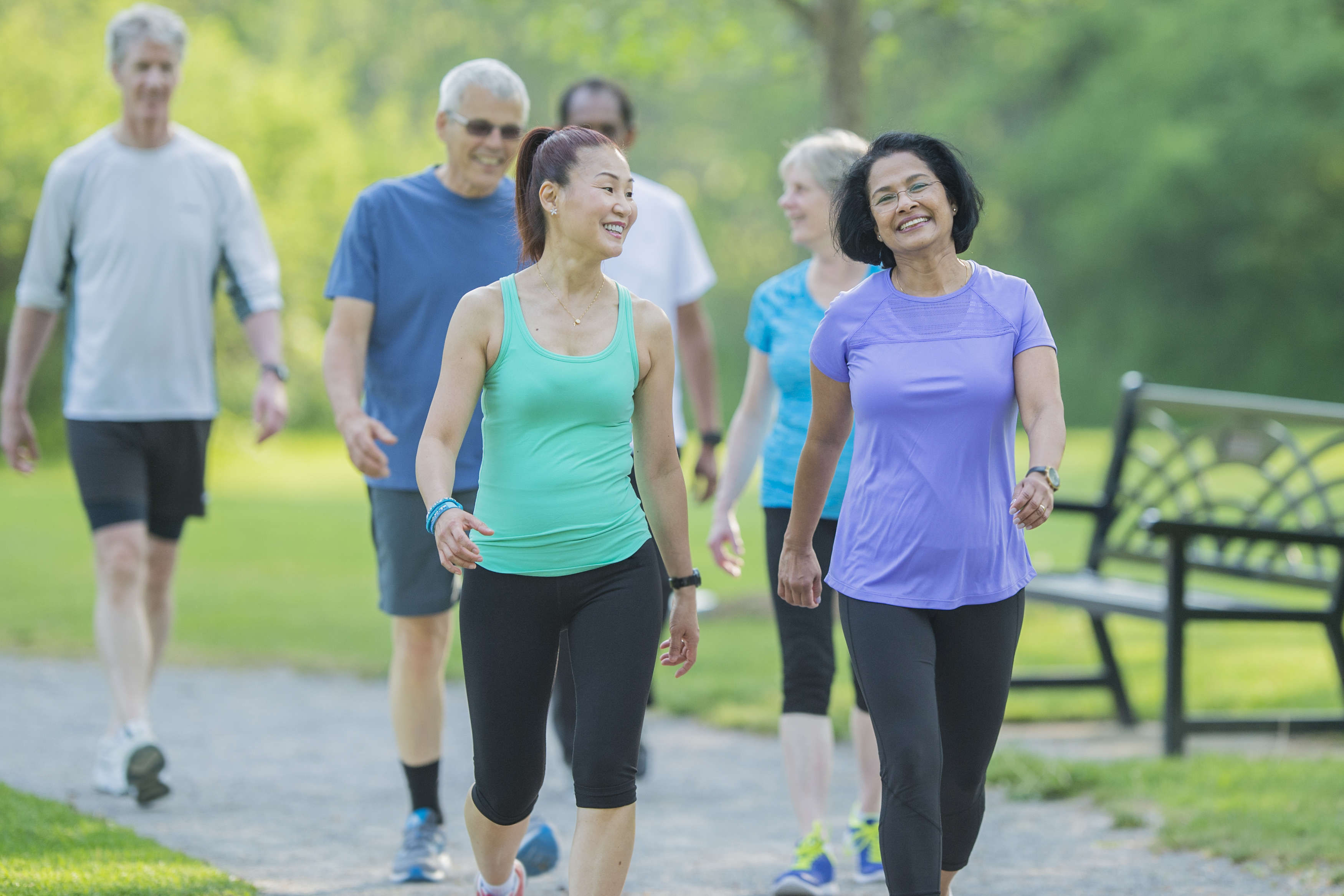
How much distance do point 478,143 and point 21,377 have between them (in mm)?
2246

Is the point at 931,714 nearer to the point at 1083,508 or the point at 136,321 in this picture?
the point at 136,321

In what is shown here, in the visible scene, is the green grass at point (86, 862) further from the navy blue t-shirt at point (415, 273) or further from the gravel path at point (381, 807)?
the navy blue t-shirt at point (415, 273)

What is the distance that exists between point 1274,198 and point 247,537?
2933 cm

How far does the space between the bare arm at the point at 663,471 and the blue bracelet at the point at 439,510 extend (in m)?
0.54

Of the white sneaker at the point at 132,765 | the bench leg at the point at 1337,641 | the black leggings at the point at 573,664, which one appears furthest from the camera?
the bench leg at the point at 1337,641

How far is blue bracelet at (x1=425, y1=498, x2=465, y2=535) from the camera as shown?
3096mm

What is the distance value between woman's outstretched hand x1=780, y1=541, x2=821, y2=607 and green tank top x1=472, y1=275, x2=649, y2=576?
0.57 metres

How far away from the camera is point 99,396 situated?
5.26 metres

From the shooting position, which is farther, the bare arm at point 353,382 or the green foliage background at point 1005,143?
the green foliage background at point 1005,143

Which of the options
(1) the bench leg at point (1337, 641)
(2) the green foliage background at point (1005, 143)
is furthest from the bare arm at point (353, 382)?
(2) the green foliage background at point (1005, 143)

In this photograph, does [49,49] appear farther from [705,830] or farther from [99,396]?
[705,830]

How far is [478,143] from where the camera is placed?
434 centimetres

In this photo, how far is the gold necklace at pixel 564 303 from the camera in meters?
3.36

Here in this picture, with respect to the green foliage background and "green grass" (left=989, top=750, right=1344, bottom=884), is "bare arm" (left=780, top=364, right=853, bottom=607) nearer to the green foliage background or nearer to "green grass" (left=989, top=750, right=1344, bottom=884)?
"green grass" (left=989, top=750, right=1344, bottom=884)
